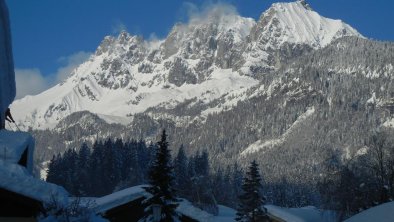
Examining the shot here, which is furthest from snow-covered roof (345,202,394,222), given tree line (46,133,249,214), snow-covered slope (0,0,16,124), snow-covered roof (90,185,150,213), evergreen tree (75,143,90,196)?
evergreen tree (75,143,90,196)

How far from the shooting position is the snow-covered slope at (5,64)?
13812mm

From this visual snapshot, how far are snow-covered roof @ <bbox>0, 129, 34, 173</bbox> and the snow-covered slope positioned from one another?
1.09 metres

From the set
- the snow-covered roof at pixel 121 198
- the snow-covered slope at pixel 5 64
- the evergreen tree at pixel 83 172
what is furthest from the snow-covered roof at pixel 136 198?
the evergreen tree at pixel 83 172

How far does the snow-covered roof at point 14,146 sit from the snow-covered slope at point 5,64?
109 centimetres

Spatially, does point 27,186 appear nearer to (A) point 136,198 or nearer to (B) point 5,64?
(B) point 5,64

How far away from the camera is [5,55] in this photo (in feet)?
45.8

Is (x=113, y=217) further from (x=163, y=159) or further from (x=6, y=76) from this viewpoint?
(x=6, y=76)

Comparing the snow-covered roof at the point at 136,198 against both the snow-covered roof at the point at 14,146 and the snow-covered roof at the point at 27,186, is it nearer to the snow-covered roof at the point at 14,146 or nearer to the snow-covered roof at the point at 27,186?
the snow-covered roof at the point at 14,146

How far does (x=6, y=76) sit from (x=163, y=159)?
55.1ft

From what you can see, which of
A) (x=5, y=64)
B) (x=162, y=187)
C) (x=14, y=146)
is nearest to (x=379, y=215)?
(x=162, y=187)

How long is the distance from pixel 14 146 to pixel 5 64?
9.28ft

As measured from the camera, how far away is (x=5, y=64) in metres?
14.0

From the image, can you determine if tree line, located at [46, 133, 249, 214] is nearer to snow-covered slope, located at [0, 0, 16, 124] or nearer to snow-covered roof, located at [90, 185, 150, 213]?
snow-covered roof, located at [90, 185, 150, 213]

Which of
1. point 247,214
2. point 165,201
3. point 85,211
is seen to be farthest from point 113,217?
point 85,211
